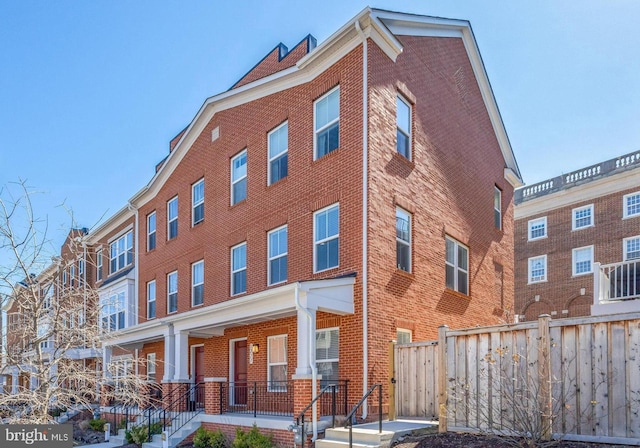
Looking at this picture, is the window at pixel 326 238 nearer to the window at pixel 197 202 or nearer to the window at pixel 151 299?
the window at pixel 197 202

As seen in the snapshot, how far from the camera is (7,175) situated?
941 cm

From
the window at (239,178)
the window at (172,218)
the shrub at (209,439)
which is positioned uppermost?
A: the window at (239,178)

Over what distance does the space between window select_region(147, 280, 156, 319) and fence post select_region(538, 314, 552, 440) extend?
1769cm

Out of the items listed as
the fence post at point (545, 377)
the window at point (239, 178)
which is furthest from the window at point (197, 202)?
the fence post at point (545, 377)

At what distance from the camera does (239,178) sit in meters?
18.0

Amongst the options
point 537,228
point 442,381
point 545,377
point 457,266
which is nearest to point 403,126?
point 457,266

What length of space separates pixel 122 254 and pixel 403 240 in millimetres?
17738

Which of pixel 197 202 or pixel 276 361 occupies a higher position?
pixel 197 202

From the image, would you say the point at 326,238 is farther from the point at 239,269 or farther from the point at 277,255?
the point at 239,269

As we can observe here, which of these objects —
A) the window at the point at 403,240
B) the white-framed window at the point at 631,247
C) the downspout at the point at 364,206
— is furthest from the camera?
the white-framed window at the point at 631,247

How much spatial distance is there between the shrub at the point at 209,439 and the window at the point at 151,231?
11.2 metres

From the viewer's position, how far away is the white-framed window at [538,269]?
2972cm

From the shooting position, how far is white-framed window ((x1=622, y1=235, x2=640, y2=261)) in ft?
84.8
